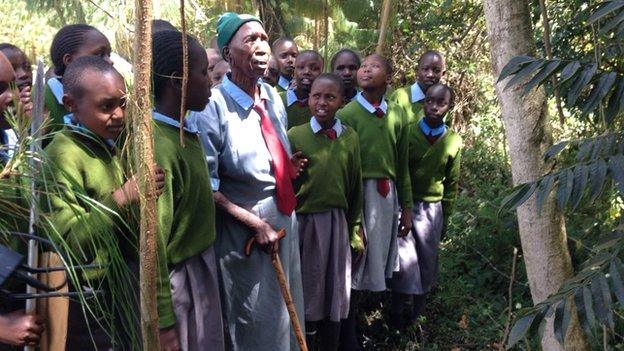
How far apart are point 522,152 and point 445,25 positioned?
6.12m

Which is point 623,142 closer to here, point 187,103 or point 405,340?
point 187,103

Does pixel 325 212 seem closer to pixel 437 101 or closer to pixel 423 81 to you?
pixel 437 101

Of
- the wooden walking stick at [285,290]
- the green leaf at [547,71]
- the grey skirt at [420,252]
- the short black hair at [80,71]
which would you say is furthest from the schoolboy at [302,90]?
the green leaf at [547,71]

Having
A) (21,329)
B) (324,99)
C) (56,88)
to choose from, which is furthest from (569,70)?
(324,99)

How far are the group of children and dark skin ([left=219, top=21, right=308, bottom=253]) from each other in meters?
0.28

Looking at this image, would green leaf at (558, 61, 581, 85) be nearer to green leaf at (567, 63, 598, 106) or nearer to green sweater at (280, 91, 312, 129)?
green leaf at (567, 63, 598, 106)

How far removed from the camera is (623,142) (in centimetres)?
279

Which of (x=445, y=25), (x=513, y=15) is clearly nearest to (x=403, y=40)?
(x=445, y=25)

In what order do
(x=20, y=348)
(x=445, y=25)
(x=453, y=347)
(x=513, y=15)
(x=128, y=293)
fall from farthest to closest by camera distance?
(x=445, y=25), (x=453, y=347), (x=513, y=15), (x=20, y=348), (x=128, y=293)

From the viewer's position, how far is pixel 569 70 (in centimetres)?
280

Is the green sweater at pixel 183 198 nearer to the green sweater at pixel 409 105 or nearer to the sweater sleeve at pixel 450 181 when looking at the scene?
the sweater sleeve at pixel 450 181

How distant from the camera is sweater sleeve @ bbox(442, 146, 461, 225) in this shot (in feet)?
19.7

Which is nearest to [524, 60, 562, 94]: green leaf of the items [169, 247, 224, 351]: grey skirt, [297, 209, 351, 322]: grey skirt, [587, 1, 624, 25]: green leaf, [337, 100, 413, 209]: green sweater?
[587, 1, 624, 25]: green leaf

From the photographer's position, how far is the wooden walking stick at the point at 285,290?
153 inches
